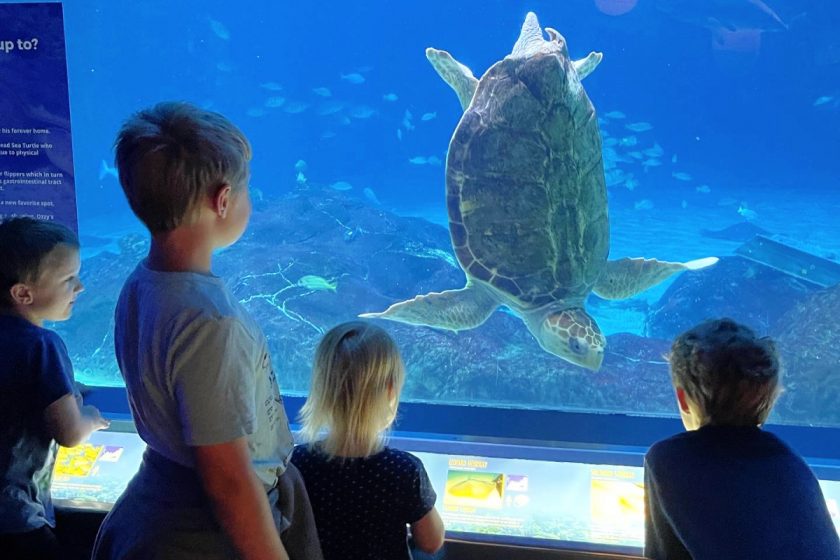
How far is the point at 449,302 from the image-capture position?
3.54 metres

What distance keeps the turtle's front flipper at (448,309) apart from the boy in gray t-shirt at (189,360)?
93.0 inches

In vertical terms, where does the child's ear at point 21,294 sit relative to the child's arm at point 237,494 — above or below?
above

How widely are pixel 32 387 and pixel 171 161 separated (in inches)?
38.3

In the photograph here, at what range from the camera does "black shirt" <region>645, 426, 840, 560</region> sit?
1115mm

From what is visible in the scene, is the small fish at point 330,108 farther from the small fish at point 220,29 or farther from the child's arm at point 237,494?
the child's arm at point 237,494

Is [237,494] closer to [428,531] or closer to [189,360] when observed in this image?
[189,360]

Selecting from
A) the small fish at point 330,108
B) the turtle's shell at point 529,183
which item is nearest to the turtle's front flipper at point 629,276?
the turtle's shell at point 529,183

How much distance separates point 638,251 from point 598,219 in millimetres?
7514

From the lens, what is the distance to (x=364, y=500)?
1.32 metres

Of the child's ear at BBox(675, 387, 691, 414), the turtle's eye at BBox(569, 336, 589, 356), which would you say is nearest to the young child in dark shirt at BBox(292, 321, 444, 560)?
the child's ear at BBox(675, 387, 691, 414)

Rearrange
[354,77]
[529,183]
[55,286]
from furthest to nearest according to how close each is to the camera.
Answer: [354,77]
[529,183]
[55,286]

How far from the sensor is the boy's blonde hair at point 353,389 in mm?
1329

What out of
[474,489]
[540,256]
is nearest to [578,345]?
[540,256]

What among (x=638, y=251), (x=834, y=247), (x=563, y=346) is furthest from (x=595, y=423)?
(x=834, y=247)
